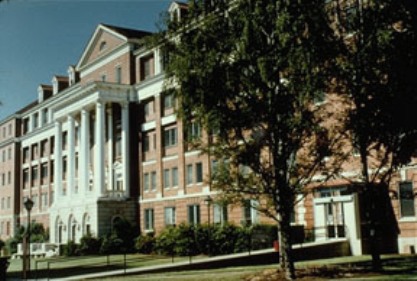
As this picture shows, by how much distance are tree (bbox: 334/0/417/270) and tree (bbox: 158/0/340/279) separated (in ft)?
3.21

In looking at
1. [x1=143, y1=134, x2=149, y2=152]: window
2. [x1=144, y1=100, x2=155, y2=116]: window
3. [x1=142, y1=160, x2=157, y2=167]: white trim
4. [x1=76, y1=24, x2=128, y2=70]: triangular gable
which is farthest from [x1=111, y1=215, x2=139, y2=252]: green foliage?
[x1=76, y1=24, x2=128, y2=70]: triangular gable

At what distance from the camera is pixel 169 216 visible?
168 ft

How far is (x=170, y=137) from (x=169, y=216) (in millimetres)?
6928

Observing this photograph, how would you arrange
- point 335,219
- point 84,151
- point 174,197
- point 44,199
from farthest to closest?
point 44,199
point 84,151
point 174,197
point 335,219

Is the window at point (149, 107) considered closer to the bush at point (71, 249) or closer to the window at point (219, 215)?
the window at point (219, 215)

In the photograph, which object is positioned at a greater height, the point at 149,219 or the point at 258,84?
the point at 258,84

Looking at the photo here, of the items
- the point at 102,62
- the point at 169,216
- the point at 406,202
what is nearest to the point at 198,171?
the point at 169,216

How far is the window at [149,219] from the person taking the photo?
5308cm

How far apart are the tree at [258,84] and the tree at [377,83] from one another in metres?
0.98

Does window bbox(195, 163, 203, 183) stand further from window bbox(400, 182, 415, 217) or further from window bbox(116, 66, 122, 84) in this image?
window bbox(400, 182, 415, 217)

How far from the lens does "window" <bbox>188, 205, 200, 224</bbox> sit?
47903 millimetres

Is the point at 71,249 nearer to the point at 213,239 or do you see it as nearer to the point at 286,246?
the point at 213,239

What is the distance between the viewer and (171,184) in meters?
51.8

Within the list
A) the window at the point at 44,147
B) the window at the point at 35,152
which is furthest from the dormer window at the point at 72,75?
the window at the point at 35,152
